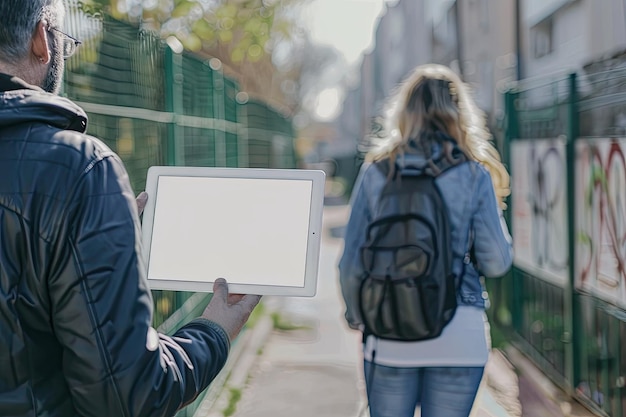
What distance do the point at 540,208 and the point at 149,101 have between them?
3134 mm

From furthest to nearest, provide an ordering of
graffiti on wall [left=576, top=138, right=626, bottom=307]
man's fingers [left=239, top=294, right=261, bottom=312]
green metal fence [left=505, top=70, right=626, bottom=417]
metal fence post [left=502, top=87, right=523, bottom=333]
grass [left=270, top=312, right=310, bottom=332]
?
grass [left=270, top=312, right=310, bottom=332]
metal fence post [left=502, top=87, right=523, bottom=333]
green metal fence [left=505, top=70, right=626, bottom=417]
graffiti on wall [left=576, top=138, right=626, bottom=307]
man's fingers [left=239, top=294, right=261, bottom=312]

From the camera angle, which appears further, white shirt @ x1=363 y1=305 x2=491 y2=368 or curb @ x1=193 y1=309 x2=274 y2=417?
curb @ x1=193 y1=309 x2=274 y2=417

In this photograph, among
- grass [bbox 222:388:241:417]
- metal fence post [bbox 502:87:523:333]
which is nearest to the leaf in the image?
metal fence post [bbox 502:87:523:333]

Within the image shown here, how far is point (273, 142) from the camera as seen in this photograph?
46.7 feet

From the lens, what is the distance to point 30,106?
1.64 m

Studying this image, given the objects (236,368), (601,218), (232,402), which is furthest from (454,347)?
(236,368)

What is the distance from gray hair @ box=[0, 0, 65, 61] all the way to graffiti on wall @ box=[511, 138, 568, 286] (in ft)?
15.9

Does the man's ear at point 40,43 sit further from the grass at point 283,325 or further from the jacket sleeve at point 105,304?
the grass at point 283,325

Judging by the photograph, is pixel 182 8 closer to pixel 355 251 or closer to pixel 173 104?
pixel 173 104

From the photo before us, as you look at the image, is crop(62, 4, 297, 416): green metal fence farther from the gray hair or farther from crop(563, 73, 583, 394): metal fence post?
crop(563, 73, 583, 394): metal fence post

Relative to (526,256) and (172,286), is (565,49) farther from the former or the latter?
(172,286)

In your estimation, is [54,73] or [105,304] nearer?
[105,304]

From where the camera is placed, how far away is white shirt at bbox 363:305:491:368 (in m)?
3.33

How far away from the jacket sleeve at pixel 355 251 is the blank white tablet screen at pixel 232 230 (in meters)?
1.39
